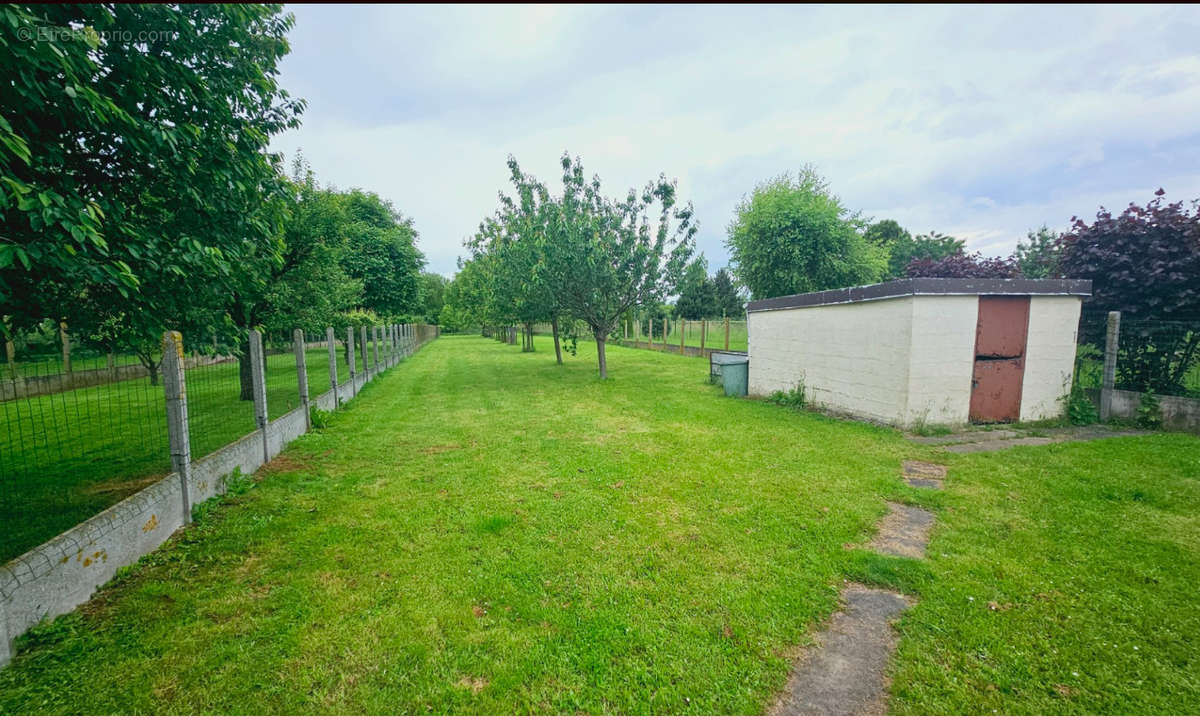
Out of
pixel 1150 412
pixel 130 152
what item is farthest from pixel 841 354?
pixel 130 152

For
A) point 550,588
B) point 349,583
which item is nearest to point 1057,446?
point 550,588

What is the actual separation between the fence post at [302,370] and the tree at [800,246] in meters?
15.7

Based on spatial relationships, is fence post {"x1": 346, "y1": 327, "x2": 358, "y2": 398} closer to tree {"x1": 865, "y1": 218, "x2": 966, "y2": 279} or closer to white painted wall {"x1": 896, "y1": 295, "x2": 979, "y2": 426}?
white painted wall {"x1": 896, "y1": 295, "x2": 979, "y2": 426}

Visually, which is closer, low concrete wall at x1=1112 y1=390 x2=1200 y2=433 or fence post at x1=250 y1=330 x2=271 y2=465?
fence post at x1=250 y1=330 x2=271 y2=465

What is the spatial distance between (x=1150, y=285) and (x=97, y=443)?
640 inches

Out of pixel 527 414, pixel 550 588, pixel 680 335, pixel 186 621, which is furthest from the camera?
pixel 680 335

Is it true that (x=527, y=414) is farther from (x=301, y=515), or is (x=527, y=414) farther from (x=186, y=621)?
(x=186, y=621)

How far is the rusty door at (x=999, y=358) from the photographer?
23.2 ft

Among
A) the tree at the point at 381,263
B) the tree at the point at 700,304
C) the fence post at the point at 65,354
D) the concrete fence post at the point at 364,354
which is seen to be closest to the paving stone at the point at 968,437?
the fence post at the point at 65,354

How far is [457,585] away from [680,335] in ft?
71.5

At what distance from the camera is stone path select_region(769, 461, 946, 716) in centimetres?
219

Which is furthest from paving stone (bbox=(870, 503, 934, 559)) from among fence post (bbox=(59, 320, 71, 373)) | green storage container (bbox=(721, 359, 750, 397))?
fence post (bbox=(59, 320, 71, 373))

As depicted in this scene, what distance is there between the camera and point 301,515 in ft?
14.0

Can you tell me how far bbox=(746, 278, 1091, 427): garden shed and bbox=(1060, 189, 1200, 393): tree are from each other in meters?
1.04
